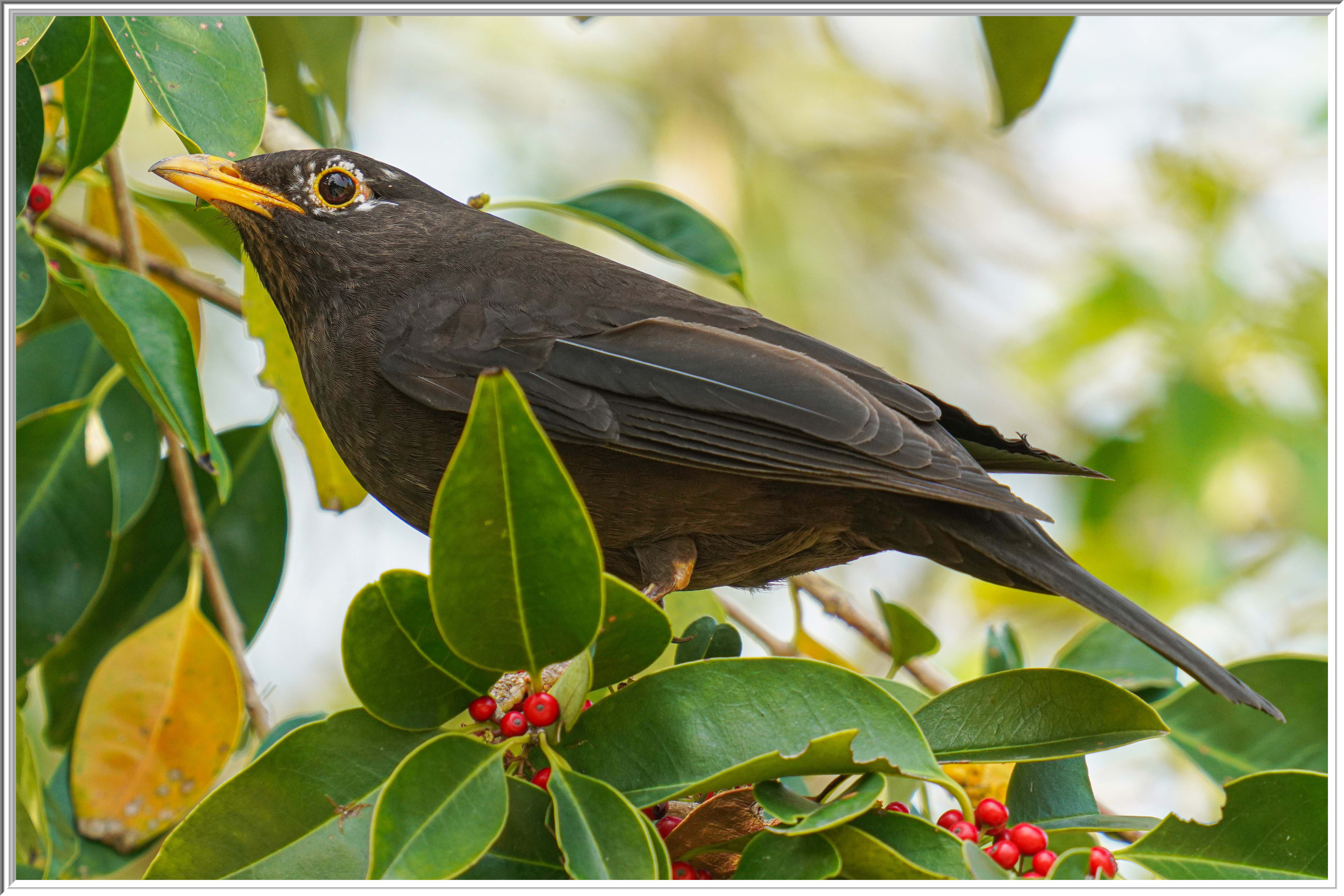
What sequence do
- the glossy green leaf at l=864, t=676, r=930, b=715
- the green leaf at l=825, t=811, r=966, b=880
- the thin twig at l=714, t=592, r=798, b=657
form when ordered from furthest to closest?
the thin twig at l=714, t=592, r=798, b=657, the glossy green leaf at l=864, t=676, r=930, b=715, the green leaf at l=825, t=811, r=966, b=880

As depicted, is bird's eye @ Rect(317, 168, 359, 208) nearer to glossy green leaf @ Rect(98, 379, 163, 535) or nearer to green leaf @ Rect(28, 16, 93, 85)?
green leaf @ Rect(28, 16, 93, 85)

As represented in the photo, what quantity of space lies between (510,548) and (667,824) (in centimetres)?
70

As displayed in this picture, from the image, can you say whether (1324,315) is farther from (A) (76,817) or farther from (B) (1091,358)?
(A) (76,817)

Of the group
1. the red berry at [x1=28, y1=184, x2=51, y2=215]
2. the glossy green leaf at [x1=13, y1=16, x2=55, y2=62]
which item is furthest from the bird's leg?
the red berry at [x1=28, y1=184, x2=51, y2=215]

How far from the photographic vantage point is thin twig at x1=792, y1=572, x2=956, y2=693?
345 centimetres

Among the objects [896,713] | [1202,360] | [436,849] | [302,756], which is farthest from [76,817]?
[1202,360]

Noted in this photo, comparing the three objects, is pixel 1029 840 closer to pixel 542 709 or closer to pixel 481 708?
pixel 542 709

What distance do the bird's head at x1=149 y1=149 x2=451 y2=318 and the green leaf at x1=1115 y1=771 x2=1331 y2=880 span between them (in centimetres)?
219

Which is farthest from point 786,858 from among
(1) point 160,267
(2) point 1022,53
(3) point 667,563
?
(1) point 160,267

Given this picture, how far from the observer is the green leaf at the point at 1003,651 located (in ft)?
10.6

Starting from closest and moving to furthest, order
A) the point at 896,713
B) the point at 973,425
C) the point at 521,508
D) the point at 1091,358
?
1. the point at 521,508
2. the point at 896,713
3. the point at 973,425
4. the point at 1091,358

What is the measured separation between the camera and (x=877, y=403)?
252cm

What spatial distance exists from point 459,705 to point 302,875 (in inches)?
A: 15.0

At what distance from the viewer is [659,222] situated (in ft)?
11.6
